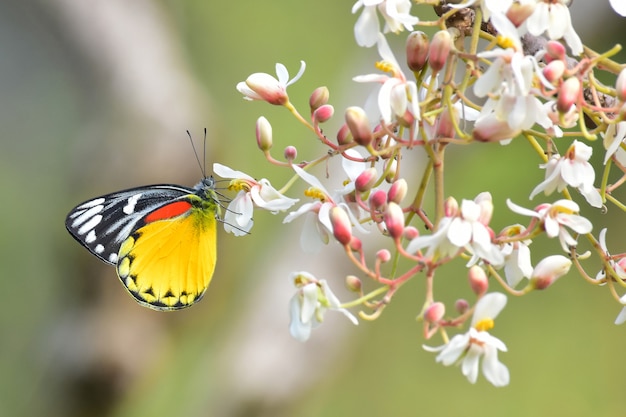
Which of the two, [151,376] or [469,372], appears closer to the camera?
[469,372]

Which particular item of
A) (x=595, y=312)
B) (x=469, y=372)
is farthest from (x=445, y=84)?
(x=595, y=312)

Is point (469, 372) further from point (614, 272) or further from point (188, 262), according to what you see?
point (188, 262)

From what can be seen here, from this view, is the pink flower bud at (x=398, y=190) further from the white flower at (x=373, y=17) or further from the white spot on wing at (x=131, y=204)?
the white spot on wing at (x=131, y=204)

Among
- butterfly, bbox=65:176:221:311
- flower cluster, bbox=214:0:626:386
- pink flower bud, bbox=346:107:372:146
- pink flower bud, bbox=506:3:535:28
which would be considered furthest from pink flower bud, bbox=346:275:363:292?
butterfly, bbox=65:176:221:311

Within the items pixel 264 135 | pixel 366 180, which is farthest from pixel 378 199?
pixel 264 135

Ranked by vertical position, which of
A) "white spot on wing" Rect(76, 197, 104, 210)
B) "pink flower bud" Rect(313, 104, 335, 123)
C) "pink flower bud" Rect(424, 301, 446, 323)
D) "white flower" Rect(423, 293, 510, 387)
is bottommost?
"white spot on wing" Rect(76, 197, 104, 210)

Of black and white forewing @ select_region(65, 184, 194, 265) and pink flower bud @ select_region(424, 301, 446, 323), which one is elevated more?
pink flower bud @ select_region(424, 301, 446, 323)

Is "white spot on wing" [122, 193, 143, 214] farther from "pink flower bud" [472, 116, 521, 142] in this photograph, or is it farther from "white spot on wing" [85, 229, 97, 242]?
"pink flower bud" [472, 116, 521, 142]
